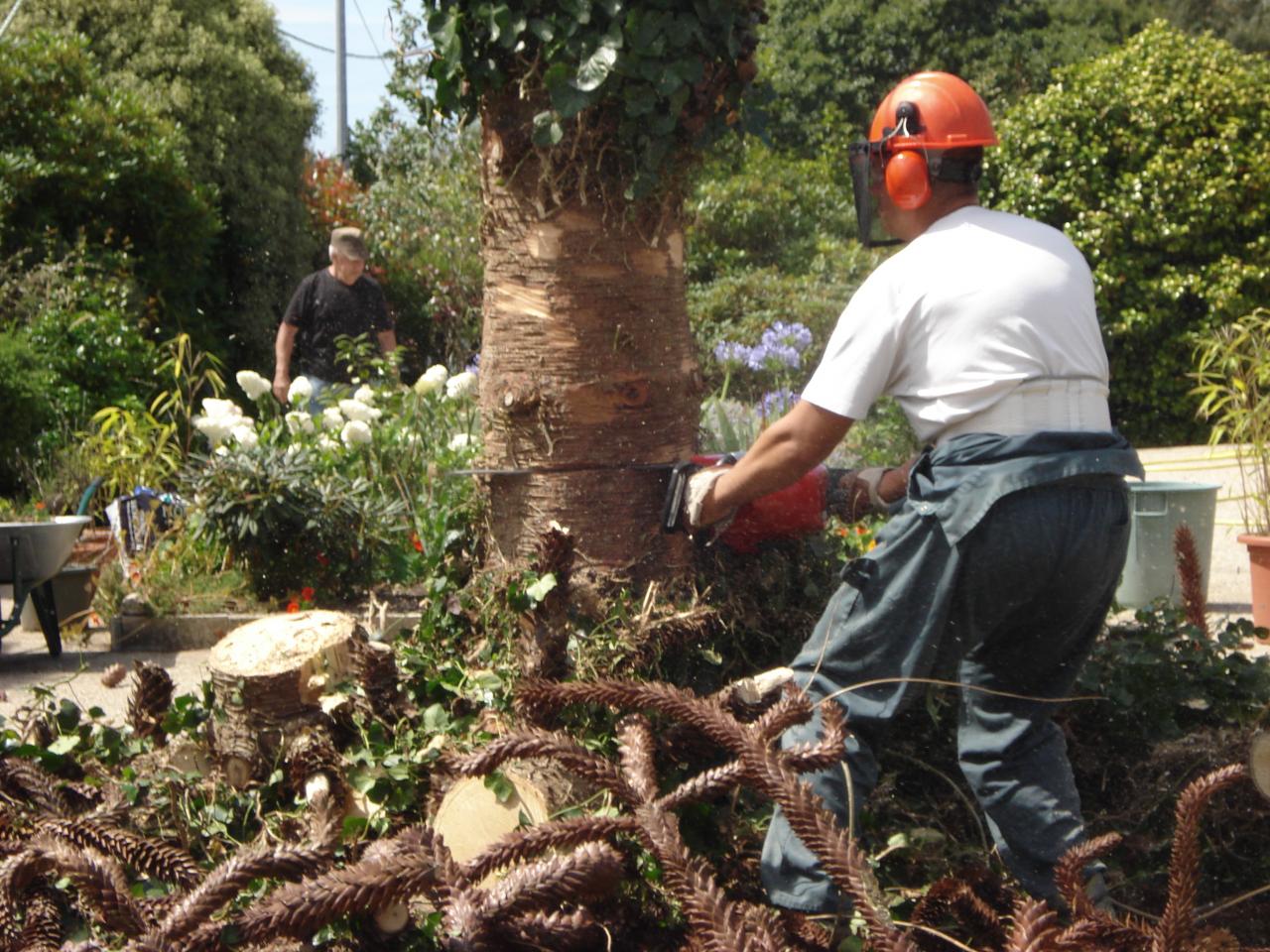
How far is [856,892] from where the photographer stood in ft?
7.04

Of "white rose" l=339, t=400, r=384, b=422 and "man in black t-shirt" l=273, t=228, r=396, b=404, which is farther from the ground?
"man in black t-shirt" l=273, t=228, r=396, b=404

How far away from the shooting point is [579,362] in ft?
12.1

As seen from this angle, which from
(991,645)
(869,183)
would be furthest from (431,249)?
(991,645)

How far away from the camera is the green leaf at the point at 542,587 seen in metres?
3.21

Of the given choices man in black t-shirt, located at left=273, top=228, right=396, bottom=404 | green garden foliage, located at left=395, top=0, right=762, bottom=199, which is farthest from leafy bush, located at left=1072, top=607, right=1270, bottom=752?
man in black t-shirt, located at left=273, top=228, right=396, bottom=404

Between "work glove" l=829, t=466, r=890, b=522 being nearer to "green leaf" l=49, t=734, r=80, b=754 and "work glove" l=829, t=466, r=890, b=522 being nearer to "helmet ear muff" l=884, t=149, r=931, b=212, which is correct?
"helmet ear muff" l=884, t=149, r=931, b=212

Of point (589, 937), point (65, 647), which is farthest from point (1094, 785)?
point (65, 647)

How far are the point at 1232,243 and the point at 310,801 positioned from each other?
1232 cm

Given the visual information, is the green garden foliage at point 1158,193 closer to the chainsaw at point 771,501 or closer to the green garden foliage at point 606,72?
the chainsaw at point 771,501

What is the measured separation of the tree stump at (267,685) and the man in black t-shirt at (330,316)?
181 inches

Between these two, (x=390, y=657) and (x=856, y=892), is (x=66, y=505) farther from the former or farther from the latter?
(x=856, y=892)

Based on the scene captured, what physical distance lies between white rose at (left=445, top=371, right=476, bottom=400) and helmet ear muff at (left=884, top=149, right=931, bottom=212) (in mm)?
3478

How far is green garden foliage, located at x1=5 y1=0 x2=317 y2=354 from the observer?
1283cm

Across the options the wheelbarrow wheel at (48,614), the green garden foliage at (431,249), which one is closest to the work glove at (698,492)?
the wheelbarrow wheel at (48,614)
